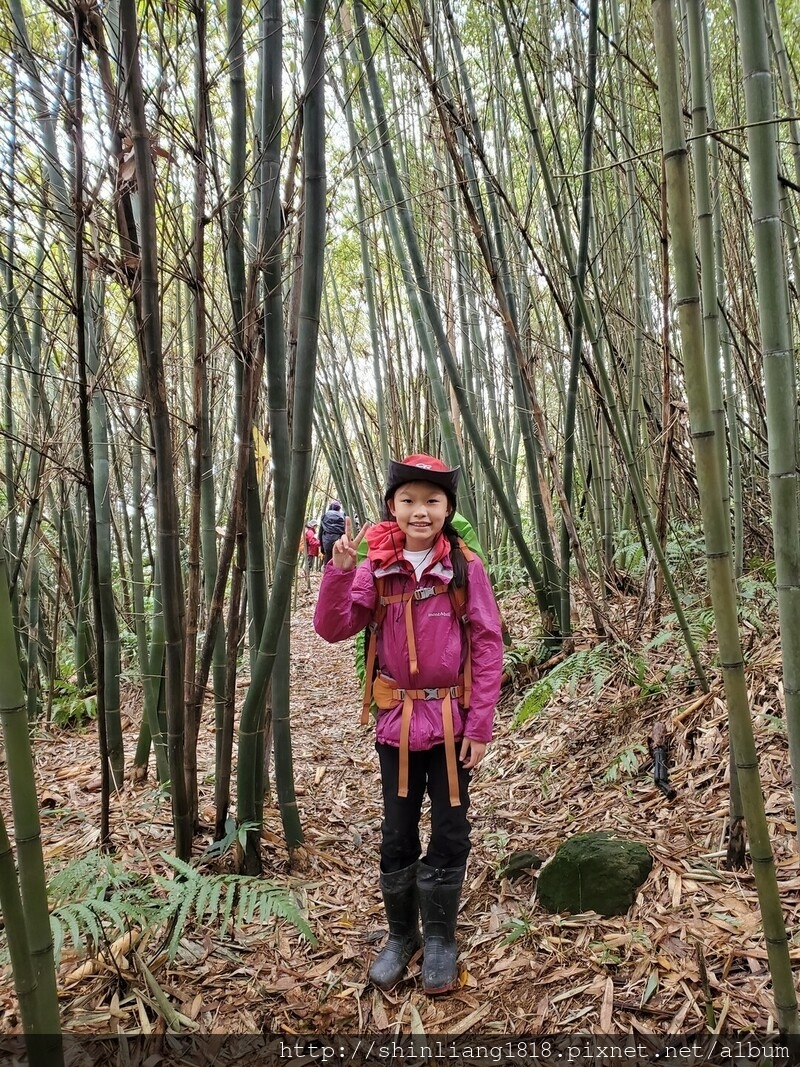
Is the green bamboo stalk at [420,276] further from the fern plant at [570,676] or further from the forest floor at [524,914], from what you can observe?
the forest floor at [524,914]

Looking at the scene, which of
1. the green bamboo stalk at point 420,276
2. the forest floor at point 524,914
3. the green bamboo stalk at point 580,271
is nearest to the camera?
the forest floor at point 524,914

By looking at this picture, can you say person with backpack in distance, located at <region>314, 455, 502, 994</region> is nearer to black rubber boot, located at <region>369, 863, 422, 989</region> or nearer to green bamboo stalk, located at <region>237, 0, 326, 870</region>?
black rubber boot, located at <region>369, 863, 422, 989</region>

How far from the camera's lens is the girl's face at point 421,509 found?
1516 millimetres

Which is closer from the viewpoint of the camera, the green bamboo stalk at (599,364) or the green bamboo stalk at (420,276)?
the green bamboo stalk at (599,364)

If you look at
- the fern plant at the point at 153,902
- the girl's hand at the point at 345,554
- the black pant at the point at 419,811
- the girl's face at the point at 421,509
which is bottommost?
the fern plant at the point at 153,902

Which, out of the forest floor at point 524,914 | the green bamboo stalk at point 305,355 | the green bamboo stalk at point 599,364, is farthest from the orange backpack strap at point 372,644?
the green bamboo stalk at point 599,364

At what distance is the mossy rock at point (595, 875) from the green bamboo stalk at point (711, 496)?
0.64m

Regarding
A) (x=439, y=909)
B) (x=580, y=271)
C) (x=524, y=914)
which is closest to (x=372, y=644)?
(x=439, y=909)

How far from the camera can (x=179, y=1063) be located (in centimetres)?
120

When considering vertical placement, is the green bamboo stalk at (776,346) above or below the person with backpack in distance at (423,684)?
above

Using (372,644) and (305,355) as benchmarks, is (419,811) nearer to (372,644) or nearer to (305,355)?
(372,644)

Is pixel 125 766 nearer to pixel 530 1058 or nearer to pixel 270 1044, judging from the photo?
pixel 270 1044

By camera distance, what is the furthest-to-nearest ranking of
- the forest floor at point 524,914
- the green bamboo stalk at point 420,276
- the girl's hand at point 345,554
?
the green bamboo stalk at point 420,276, the girl's hand at point 345,554, the forest floor at point 524,914

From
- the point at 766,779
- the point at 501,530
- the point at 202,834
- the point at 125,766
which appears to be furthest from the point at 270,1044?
the point at 501,530
